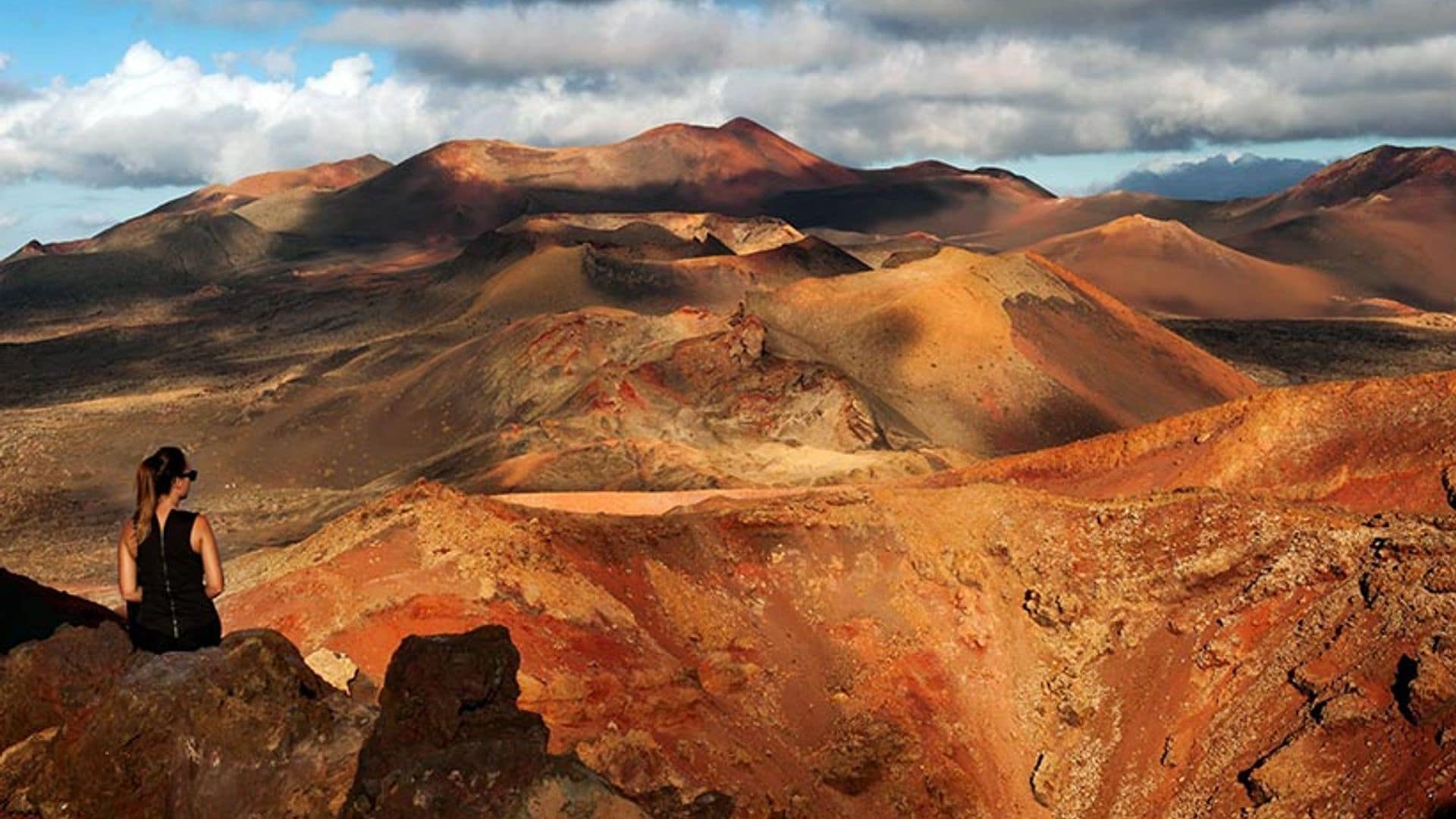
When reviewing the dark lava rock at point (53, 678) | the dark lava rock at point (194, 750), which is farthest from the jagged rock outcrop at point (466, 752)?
the dark lava rock at point (53, 678)

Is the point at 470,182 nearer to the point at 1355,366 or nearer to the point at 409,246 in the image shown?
the point at 409,246

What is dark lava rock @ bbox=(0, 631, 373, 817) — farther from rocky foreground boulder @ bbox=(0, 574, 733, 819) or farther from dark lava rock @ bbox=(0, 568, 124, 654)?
dark lava rock @ bbox=(0, 568, 124, 654)

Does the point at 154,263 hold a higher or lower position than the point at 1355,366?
higher

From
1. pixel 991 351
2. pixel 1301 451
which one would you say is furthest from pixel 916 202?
pixel 1301 451

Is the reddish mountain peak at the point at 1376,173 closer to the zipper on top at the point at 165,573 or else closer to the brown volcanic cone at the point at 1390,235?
the brown volcanic cone at the point at 1390,235

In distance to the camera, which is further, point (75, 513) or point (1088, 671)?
point (75, 513)

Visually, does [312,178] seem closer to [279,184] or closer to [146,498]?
[279,184]

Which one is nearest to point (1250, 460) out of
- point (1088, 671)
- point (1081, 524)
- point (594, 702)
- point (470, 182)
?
point (1081, 524)
